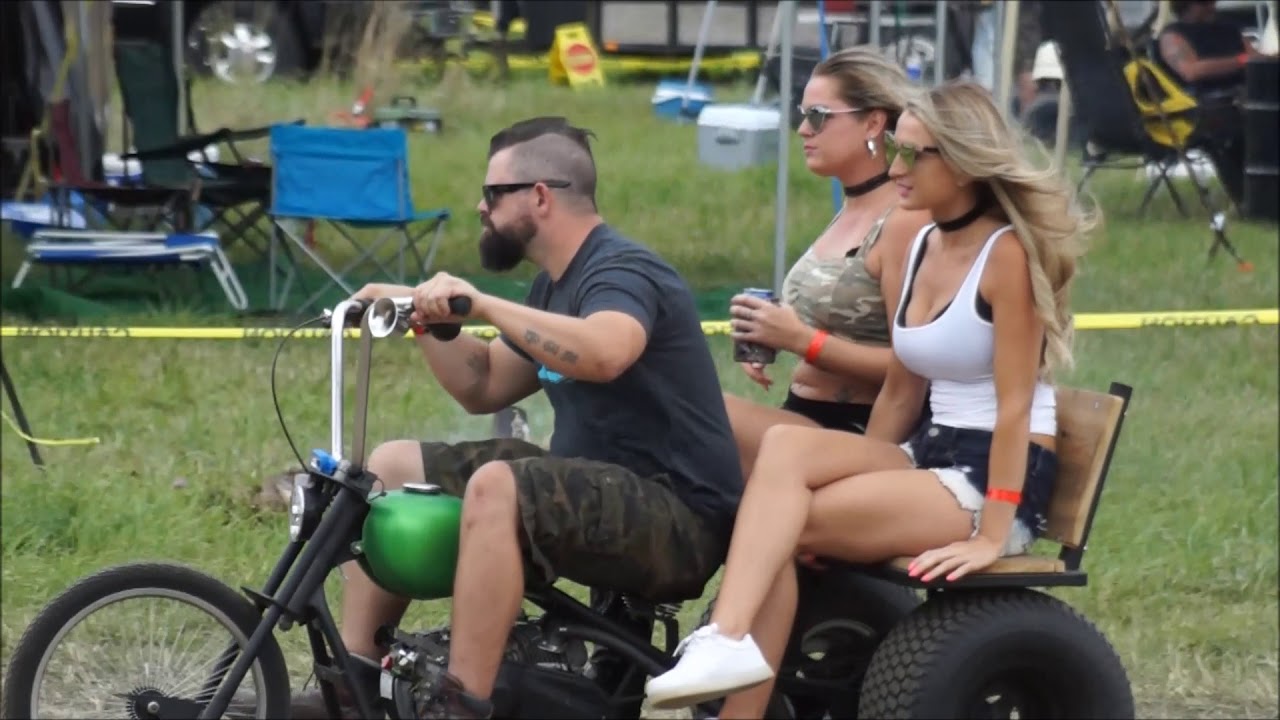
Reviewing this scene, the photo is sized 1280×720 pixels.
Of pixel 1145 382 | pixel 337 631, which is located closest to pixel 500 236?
pixel 337 631

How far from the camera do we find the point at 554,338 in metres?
3.66

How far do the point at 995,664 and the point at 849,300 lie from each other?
934mm

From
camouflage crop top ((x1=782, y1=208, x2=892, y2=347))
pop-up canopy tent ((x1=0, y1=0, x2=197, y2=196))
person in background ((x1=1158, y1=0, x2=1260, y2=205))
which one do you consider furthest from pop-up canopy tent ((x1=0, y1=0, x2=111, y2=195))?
camouflage crop top ((x1=782, y1=208, x2=892, y2=347))

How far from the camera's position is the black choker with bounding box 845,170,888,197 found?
4527 millimetres

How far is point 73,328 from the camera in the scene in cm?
852

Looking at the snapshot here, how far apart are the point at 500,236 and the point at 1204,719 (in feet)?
7.17

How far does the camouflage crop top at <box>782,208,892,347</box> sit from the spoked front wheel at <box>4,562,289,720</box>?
1.45 metres

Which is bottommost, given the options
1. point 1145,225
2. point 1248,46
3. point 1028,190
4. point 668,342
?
point 1145,225

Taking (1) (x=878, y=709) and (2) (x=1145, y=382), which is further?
(2) (x=1145, y=382)

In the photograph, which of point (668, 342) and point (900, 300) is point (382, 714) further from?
point (900, 300)

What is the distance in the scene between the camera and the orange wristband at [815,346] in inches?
168

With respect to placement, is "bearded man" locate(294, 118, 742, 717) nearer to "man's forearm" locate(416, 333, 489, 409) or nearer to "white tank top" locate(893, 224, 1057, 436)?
"man's forearm" locate(416, 333, 489, 409)

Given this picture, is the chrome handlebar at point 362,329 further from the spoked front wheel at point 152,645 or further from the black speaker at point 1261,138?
the black speaker at point 1261,138

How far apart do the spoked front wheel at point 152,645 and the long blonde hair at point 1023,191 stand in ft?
5.26
